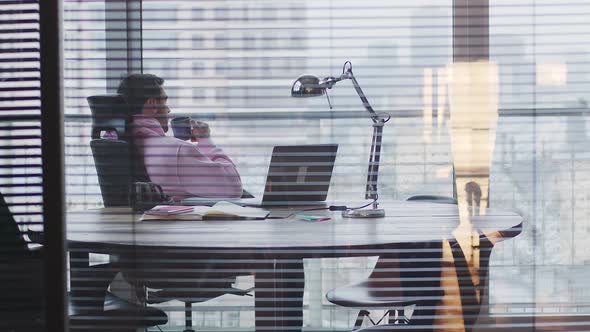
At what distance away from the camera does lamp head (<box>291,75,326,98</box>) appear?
2064 millimetres

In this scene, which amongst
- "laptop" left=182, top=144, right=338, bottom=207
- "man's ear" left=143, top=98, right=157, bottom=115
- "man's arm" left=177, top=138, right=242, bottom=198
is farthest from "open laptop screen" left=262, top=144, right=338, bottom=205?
"man's ear" left=143, top=98, right=157, bottom=115

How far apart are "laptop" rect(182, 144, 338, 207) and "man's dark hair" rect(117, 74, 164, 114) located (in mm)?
303

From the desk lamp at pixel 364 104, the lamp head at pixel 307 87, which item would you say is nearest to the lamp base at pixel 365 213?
the desk lamp at pixel 364 104

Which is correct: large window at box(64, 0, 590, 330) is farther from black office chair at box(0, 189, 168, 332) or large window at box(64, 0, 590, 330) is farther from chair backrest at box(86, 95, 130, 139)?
black office chair at box(0, 189, 168, 332)

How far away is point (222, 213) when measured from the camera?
2.24m

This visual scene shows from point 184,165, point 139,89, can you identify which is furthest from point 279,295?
point 139,89

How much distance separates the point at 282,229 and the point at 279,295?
191mm

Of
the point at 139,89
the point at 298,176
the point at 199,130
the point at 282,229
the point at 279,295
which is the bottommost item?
the point at 279,295

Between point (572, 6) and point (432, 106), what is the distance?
462 millimetres

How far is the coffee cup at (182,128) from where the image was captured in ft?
7.00

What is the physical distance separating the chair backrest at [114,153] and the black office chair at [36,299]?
0.21 meters

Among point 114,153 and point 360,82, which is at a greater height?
point 360,82

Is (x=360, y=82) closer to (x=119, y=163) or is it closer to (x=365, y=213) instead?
(x=365, y=213)

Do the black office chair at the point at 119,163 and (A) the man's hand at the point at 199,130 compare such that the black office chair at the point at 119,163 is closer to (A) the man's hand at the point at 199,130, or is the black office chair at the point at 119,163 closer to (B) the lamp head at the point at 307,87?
(A) the man's hand at the point at 199,130
